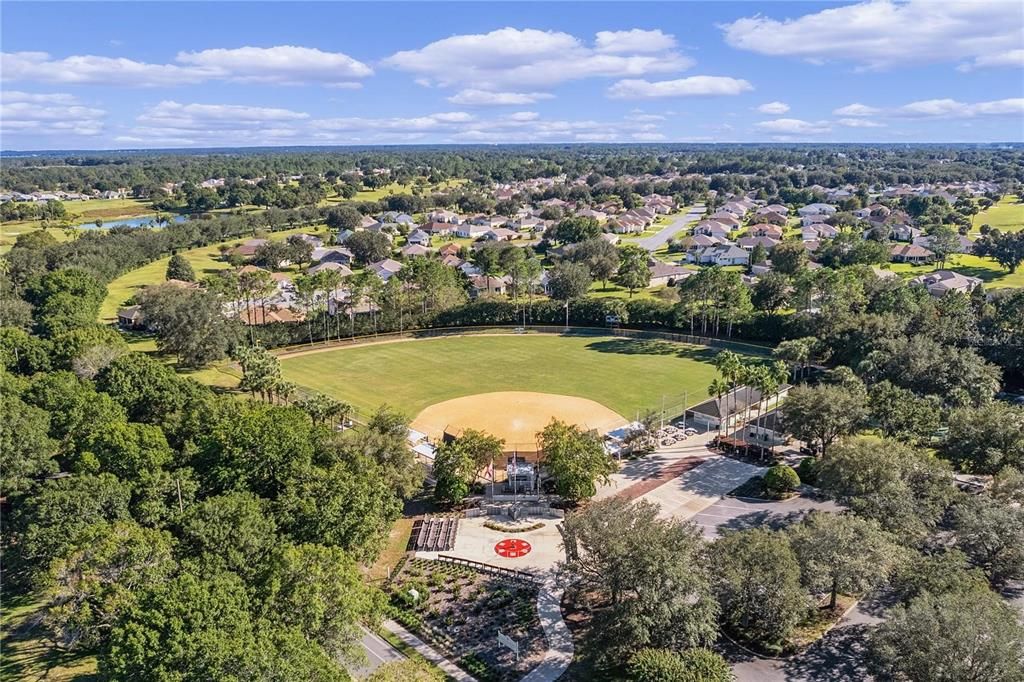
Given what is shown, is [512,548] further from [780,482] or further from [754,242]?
[754,242]

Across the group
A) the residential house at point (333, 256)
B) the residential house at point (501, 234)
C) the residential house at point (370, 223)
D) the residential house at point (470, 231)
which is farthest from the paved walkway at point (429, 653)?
the residential house at point (370, 223)

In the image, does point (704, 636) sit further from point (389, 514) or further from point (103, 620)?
Answer: point (103, 620)

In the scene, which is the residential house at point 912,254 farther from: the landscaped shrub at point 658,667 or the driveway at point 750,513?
the landscaped shrub at point 658,667

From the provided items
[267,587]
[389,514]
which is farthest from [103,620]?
[389,514]

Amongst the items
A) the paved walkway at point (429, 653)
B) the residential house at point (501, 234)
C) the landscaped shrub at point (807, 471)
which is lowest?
the paved walkway at point (429, 653)

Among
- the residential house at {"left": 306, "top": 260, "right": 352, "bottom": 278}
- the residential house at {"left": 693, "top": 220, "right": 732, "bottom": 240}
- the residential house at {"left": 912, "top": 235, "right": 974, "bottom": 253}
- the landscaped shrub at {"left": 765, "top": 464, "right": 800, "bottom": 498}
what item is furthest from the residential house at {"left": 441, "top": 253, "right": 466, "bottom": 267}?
the residential house at {"left": 912, "top": 235, "right": 974, "bottom": 253}

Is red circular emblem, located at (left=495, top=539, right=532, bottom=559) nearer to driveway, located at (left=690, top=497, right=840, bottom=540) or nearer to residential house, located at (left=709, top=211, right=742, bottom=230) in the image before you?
driveway, located at (left=690, top=497, right=840, bottom=540)
